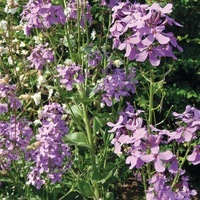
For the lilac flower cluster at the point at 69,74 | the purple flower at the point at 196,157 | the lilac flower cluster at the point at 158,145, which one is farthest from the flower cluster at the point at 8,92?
the purple flower at the point at 196,157

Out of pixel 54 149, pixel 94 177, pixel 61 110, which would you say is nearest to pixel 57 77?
pixel 61 110

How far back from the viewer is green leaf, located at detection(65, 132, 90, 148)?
288 centimetres

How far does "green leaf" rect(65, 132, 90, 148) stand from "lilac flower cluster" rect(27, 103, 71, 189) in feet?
0.16

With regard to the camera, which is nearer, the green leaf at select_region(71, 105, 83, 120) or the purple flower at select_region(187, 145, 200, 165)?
the purple flower at select_region(187, 145, 200, 165)

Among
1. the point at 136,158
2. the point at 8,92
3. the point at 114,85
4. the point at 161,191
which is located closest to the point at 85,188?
the point at 114,85

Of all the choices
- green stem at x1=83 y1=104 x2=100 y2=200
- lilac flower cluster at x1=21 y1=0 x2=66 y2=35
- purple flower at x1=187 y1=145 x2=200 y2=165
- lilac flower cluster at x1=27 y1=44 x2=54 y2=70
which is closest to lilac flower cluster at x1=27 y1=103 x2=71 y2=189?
green stem at x1=83 y1=104 x2=100 y2=200

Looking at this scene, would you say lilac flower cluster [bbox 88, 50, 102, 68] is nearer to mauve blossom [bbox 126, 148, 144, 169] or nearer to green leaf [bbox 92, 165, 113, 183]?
green leaf [bbox 92, 165, 113, 183]

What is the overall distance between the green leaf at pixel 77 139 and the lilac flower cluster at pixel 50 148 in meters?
0.05

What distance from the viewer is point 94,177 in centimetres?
297

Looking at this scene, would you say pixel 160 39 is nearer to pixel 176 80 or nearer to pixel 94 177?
pixel 94 177

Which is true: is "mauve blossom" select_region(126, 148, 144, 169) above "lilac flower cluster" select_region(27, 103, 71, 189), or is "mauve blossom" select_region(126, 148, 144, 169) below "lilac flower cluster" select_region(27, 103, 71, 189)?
above

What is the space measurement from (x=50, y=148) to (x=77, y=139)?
317mm

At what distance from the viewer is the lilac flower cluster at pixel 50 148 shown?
8.83ft

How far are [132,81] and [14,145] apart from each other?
0.80 meters
